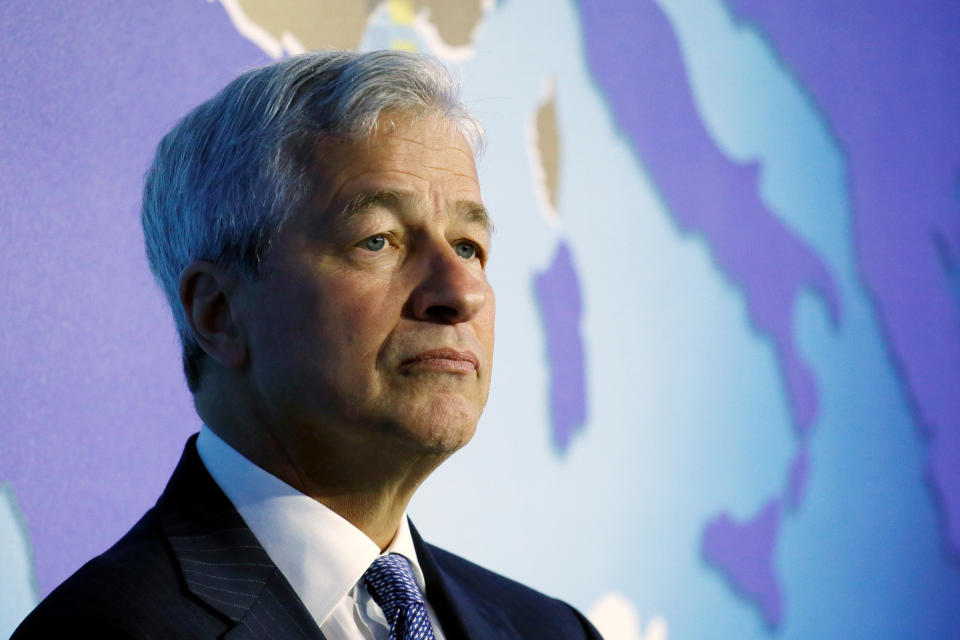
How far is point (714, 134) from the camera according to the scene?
2.23 meters

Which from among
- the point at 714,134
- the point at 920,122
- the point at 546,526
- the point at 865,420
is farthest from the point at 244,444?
the point at 920,122

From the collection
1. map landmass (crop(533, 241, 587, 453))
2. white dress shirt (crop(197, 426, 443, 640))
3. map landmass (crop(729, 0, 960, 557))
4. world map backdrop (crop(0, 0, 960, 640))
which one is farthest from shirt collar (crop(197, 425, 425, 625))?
map landmass (crop(729, 0, 960, 557))

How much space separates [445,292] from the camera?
106 centimetres

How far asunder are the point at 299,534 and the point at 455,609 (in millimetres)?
207

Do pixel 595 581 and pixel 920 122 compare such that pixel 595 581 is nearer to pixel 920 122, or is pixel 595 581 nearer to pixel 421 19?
pixel 421 19

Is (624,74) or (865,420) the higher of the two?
(624,74)

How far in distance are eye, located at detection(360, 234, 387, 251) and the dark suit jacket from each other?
0.87 feet

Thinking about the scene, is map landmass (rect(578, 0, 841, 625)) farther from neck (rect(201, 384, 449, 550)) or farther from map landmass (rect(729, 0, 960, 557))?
neck (rect(201, 384, 449, 550))

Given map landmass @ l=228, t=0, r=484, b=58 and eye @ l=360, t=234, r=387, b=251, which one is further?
map landmass @ l=228, t=0, r=484, b=58

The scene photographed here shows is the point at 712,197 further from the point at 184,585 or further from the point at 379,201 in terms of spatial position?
the point at 184,585

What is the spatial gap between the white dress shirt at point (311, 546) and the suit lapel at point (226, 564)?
0.06 ft

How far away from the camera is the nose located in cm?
106

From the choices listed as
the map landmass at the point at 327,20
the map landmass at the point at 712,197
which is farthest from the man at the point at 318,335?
the map landmass at the point at 712,197

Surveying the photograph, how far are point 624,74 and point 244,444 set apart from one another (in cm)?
122
